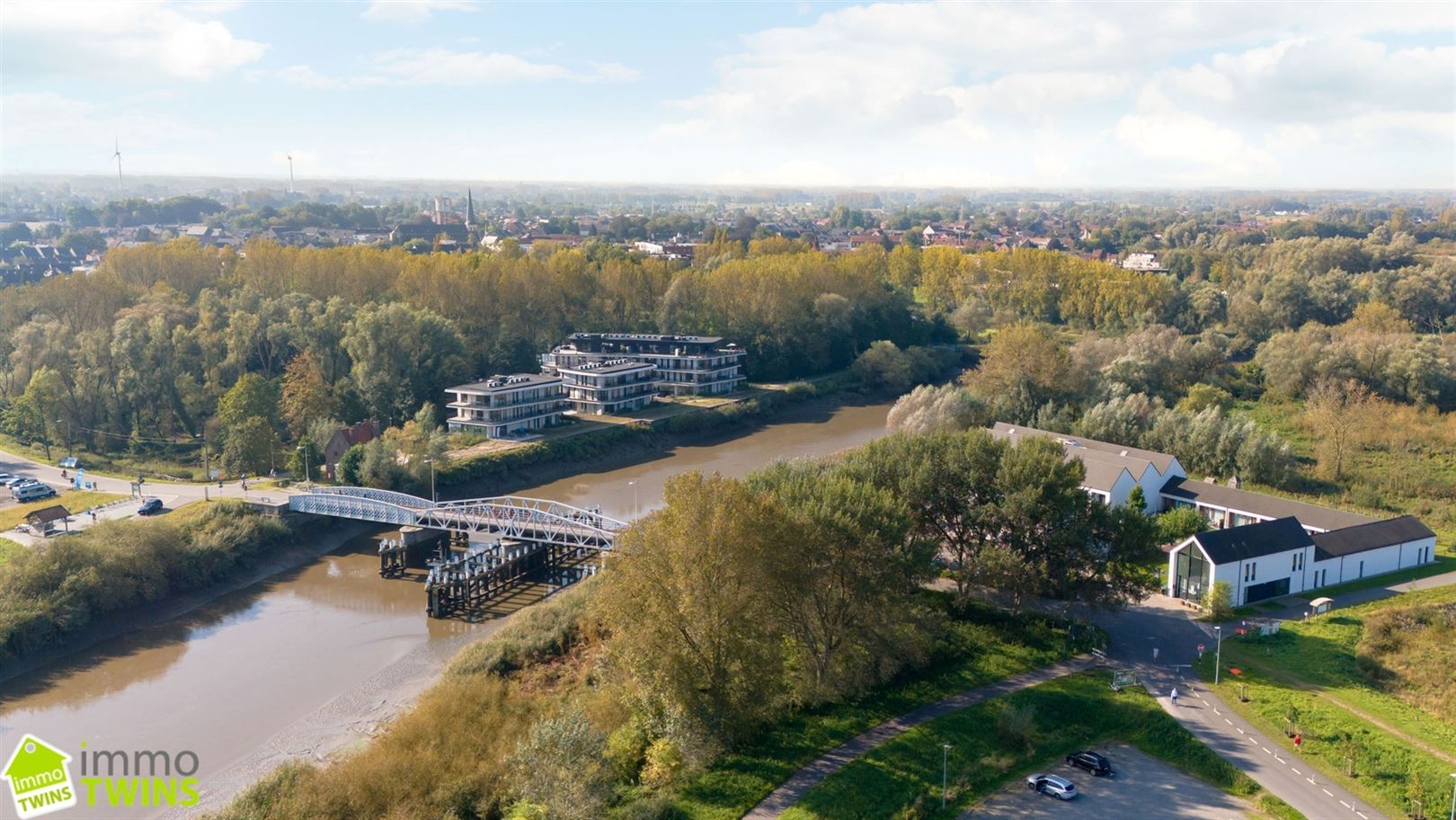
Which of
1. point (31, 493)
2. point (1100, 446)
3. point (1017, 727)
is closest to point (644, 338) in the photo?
point (1100, 446)

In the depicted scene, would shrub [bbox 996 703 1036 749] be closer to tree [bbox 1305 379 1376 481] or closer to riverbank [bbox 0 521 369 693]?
riverbank [bbox 0 521 369 693]

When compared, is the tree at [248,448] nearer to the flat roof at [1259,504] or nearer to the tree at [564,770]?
the tree at [564,770]

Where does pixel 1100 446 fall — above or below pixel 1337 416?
below

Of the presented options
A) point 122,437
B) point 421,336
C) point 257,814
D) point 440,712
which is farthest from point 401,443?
point 257,814

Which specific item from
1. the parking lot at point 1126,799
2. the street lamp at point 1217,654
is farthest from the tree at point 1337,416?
the parking lot at point 1126,799

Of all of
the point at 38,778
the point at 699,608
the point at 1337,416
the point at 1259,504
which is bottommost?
the point at 38,778

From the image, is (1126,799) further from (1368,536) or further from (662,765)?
(1368,536)
